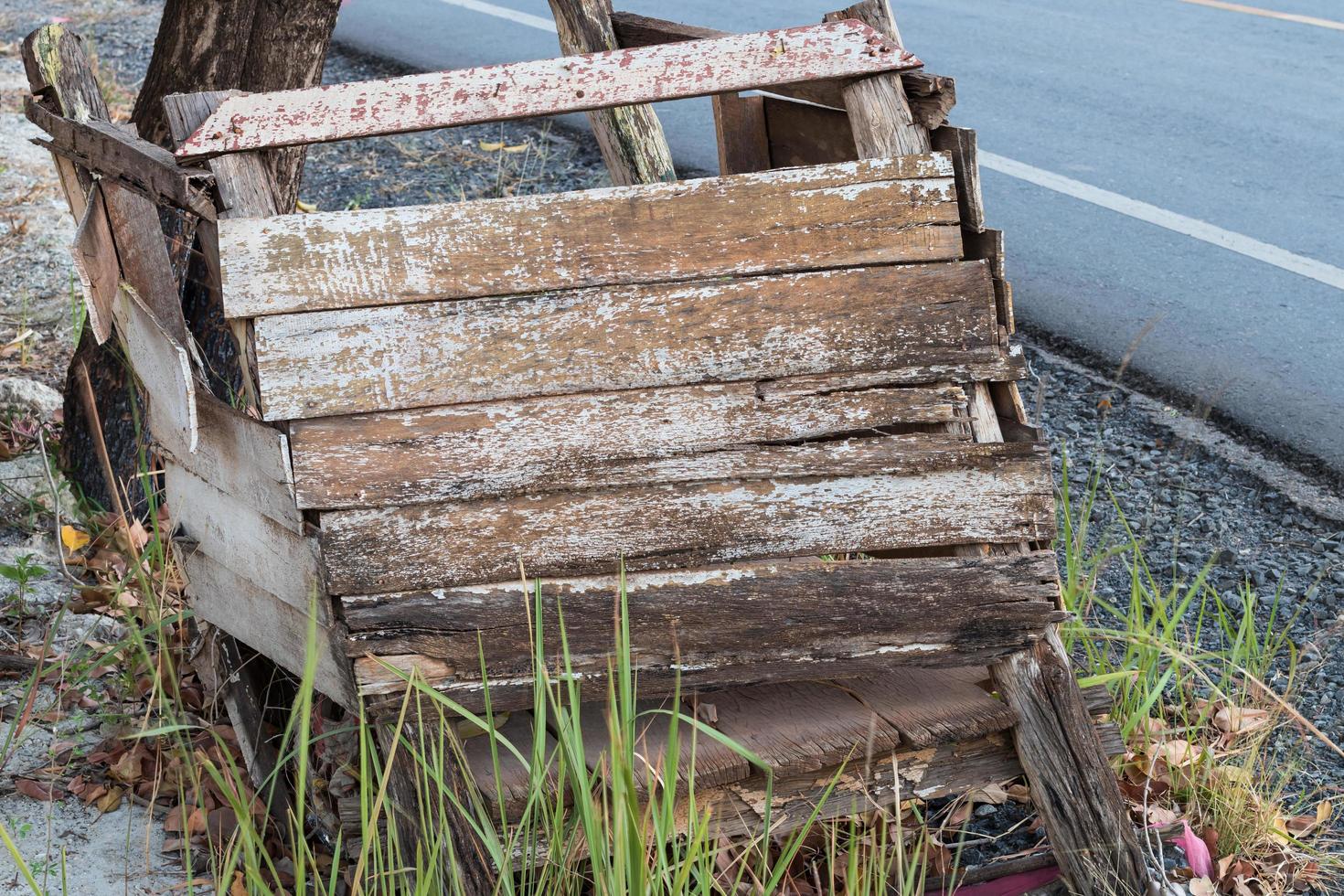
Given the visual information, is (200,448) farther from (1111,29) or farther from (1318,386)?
(1111,29)

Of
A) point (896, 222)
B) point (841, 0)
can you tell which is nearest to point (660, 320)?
point (896, 222)

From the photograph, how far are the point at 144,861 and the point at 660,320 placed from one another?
1545mm

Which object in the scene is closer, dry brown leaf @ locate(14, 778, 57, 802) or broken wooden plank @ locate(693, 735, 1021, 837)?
broken wooden plank @ locate(693, 735, 1021, 837)

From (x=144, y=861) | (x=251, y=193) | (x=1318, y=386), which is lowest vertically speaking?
(x=144, y=861)

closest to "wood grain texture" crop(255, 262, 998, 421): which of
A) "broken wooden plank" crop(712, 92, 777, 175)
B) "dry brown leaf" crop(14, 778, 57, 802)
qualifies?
"broken wooden plank" crop(712, 92, 777, 175)

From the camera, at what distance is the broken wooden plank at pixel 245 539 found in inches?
79.0

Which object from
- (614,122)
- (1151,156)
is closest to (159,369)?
(614,122)

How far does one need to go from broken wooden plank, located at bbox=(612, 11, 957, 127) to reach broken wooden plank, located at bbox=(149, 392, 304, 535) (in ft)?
3.31

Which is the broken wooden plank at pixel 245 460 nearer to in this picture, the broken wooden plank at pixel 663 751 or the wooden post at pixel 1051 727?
the broken wooden plank at pixel 663 751

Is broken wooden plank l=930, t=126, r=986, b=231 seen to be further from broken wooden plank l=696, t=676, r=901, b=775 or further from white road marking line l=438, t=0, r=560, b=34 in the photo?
white road marking line l=438, t=0, r=560, b=34

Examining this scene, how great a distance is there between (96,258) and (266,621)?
28.6 inches

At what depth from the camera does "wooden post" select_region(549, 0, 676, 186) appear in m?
2.87

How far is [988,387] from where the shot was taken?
2.04 meters

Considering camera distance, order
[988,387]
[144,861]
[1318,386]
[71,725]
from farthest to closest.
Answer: [1318,386]
[71,725]
[144,861]
[988,387]
